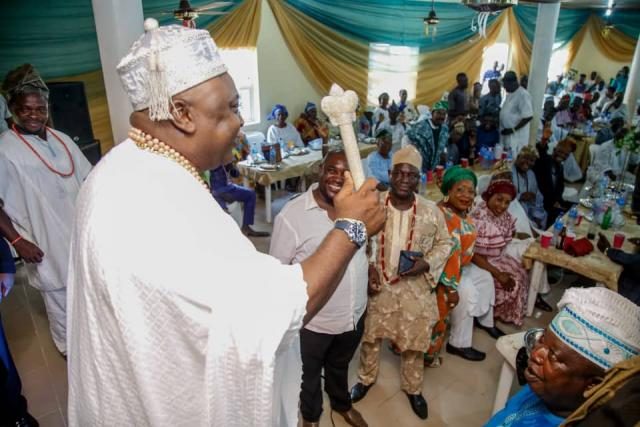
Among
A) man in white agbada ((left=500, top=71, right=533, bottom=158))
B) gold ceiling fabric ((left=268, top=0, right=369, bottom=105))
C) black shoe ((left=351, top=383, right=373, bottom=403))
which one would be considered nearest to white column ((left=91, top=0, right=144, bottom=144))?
gold ceiling fabric ((left=268, top=0, right=369, bottom=105))

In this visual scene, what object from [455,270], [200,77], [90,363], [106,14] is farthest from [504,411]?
[106,14]

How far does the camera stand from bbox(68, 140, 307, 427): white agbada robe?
0.73 metres

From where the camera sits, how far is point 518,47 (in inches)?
479

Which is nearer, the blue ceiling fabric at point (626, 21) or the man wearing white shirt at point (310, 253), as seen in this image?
the man wearing white shirt at point (310, 253)

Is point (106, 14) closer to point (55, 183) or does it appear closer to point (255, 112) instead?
point (55, 183)

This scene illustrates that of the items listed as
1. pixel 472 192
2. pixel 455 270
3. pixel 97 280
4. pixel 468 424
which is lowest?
pixel 468 424

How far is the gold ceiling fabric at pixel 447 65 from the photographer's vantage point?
391 inches

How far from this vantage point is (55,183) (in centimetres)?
269

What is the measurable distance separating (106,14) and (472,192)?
13.0 feet

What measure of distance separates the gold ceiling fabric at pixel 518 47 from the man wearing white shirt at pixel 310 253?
11.8 meters

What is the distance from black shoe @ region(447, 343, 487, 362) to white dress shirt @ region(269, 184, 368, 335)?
1.43m

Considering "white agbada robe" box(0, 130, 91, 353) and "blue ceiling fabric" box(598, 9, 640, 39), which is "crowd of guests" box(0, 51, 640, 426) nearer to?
"white agbada robe" box(0, 130, 91, 353)

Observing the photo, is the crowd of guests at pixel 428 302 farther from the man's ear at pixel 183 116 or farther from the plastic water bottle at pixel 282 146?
the plastic water bottle at pixel 282 146

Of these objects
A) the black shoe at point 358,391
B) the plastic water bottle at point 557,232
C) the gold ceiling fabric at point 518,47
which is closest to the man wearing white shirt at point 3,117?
the black shoe at point 358,391
